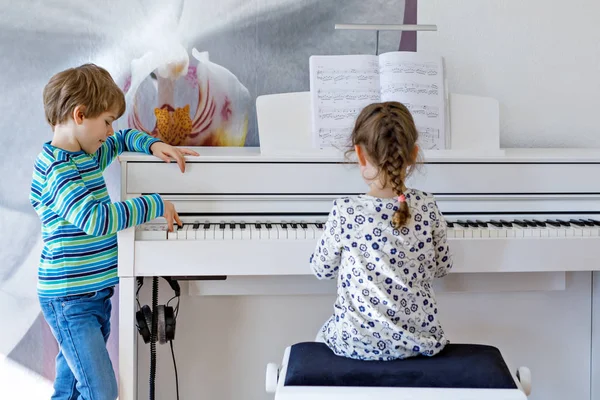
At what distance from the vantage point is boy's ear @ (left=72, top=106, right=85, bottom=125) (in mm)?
2066

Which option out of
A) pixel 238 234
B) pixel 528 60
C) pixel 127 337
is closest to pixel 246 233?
pixel 238 234

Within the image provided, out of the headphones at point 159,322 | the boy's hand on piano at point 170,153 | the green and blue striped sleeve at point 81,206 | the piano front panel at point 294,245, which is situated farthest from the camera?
the headphones at point 159,322

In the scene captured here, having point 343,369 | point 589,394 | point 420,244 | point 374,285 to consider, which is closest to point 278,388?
point 343,369

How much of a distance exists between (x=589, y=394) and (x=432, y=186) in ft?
3.73

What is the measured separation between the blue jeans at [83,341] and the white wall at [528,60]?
155 cm

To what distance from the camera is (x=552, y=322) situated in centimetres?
276

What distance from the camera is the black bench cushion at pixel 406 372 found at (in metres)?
1.77

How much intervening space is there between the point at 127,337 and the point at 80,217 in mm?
379

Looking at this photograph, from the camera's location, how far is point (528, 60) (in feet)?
9.46

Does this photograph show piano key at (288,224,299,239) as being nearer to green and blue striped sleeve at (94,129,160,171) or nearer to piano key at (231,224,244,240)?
piano key at (231,224,244,240)

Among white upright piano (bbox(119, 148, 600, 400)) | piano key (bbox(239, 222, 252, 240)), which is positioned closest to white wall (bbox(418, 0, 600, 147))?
white upright piano (bbox(119, 148, 600, 400))

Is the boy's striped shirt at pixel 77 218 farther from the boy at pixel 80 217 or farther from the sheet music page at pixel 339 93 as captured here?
the sheet music page at pixel 339 93

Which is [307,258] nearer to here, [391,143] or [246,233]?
[246,233]

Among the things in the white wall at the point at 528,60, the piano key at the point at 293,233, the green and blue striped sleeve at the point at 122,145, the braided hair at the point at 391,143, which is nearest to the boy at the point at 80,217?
the green and blue striped sleeve at the point at 122,145
